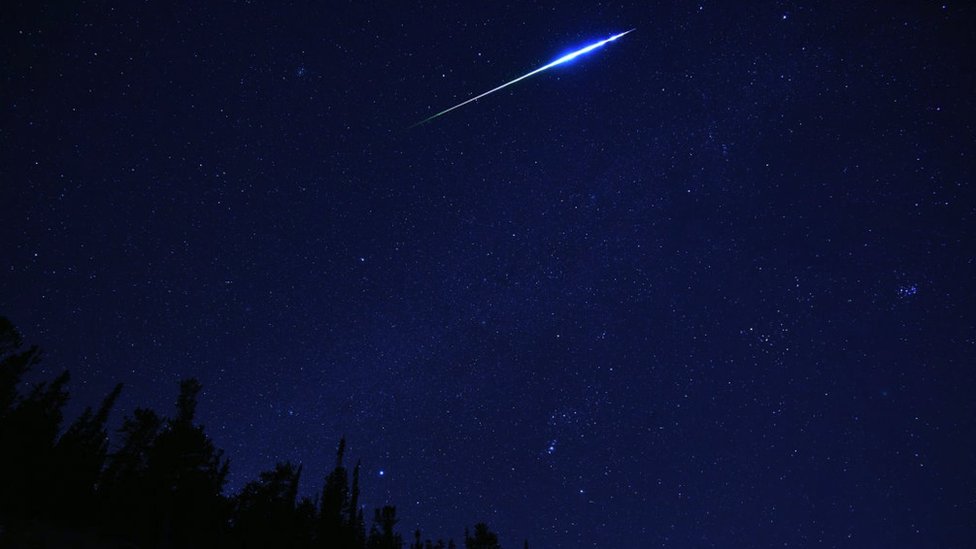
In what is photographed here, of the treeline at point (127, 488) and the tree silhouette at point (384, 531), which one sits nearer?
the treeline at point (127, 488)

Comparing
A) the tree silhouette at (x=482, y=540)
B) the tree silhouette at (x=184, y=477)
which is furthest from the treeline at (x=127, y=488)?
the tree silhouette at (x=482, y=540)

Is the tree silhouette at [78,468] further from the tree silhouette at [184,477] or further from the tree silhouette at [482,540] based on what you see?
the tree silhouette at [482,540]

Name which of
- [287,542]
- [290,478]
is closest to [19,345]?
[290,478]

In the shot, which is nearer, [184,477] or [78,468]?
[184,477]

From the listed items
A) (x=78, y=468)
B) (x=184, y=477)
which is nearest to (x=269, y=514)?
(x=184, y=477)

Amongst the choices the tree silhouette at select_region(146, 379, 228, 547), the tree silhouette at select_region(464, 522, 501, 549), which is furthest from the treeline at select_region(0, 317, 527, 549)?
the tree silhouette at select_region(464, 522, 501, 549)

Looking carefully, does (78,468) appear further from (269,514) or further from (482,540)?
(482,540)

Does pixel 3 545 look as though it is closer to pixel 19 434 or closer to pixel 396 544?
pixel 19 434

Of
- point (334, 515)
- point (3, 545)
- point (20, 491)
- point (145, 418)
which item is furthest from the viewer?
point (334, 515)

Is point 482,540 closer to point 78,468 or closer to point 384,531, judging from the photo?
point 384,531
